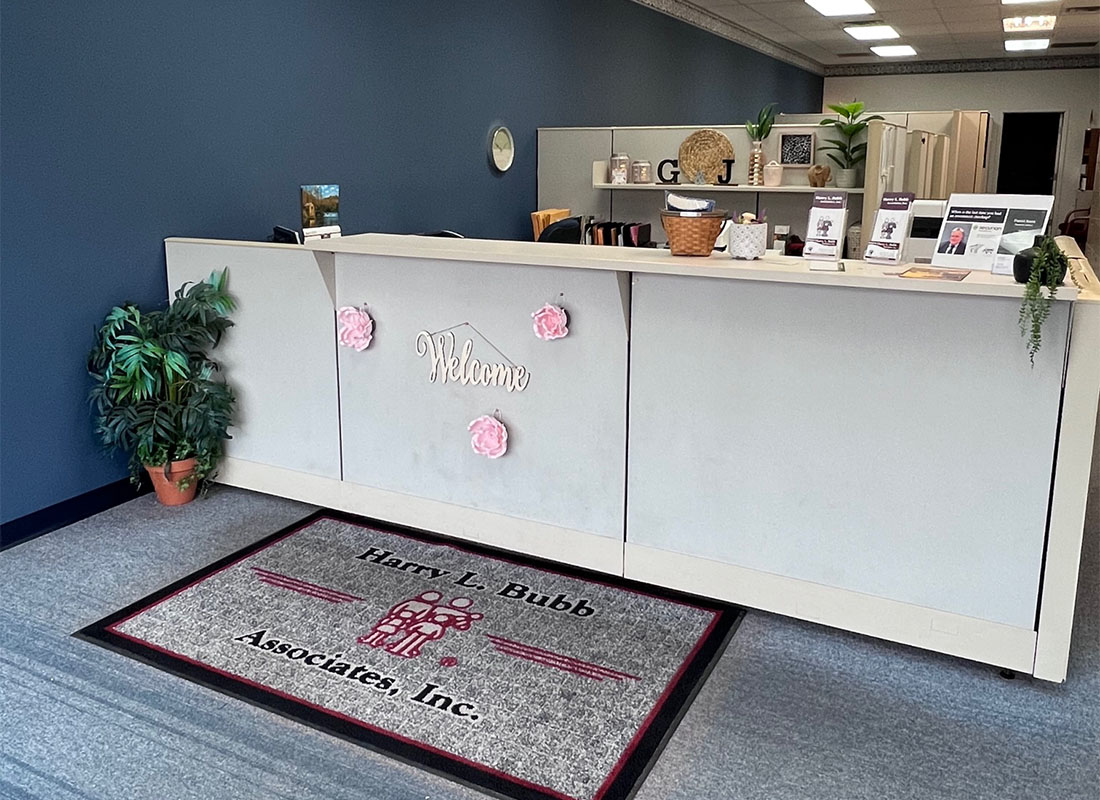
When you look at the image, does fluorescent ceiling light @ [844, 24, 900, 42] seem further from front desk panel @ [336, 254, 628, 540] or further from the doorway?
front desk panel @ [336, 254, 628, 540]

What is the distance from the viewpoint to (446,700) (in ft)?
7.54

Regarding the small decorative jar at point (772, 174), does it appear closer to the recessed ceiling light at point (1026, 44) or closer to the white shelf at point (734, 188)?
the white shelf at point (734, 188)

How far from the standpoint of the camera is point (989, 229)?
2371mm

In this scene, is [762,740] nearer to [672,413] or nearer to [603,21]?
[672,413]

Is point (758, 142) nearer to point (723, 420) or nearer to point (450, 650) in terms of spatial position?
point (723, 420)

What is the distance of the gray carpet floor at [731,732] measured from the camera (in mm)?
1983

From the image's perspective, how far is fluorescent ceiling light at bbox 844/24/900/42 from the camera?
33.0 feet

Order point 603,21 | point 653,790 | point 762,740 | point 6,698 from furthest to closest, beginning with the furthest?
point 603,21, point 6,698, point 762,740, point 653,790

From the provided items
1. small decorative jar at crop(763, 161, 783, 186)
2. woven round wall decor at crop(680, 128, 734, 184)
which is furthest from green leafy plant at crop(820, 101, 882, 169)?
woven round wall decor at crop(680, 128, 734, 184)

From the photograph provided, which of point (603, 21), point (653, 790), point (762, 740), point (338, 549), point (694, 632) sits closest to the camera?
point (653, 790)

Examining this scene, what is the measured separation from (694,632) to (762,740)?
0.50m

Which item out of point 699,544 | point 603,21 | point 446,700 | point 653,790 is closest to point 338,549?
point 446,700

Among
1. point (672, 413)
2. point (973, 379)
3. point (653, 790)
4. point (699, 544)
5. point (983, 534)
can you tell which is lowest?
point (653, 790)

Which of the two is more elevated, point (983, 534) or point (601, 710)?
point (983, 534)
